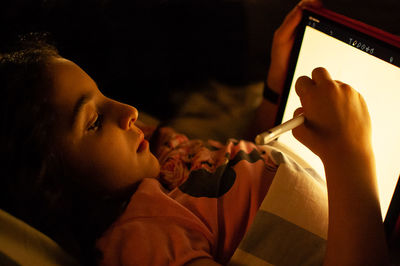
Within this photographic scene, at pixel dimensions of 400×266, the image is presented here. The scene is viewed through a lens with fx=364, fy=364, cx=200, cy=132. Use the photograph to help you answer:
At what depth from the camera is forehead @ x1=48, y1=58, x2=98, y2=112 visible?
519 millimetres

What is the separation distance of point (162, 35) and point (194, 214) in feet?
1.60

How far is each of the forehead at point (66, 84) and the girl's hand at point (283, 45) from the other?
40cm

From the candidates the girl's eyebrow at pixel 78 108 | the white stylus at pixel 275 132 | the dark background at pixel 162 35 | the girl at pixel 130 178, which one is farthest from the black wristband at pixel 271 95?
the girl's eyebrow at pixel 78 108

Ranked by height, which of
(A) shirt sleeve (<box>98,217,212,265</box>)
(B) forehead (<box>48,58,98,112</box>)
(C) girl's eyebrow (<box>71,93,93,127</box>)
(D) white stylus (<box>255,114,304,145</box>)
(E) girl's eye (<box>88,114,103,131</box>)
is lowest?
(A) shirt sleeve (<box>98,217,212,265</box>)

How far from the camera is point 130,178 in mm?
603

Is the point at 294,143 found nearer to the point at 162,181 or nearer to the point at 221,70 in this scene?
the point at 162,181

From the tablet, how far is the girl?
0.21 ft

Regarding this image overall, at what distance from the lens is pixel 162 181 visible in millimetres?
680

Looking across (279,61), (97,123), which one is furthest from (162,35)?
(97,123)

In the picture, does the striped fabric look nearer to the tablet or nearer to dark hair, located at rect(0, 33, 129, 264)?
the tablet

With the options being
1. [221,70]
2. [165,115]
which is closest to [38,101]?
[165,115]

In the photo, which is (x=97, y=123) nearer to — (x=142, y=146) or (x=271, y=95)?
(x=142, y=146)

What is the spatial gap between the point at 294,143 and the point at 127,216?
1.09 feet


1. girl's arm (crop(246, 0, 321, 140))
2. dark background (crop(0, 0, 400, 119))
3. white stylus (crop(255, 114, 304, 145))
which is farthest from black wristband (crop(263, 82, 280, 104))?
white stylus (crop(255, 114, 304, 145))
